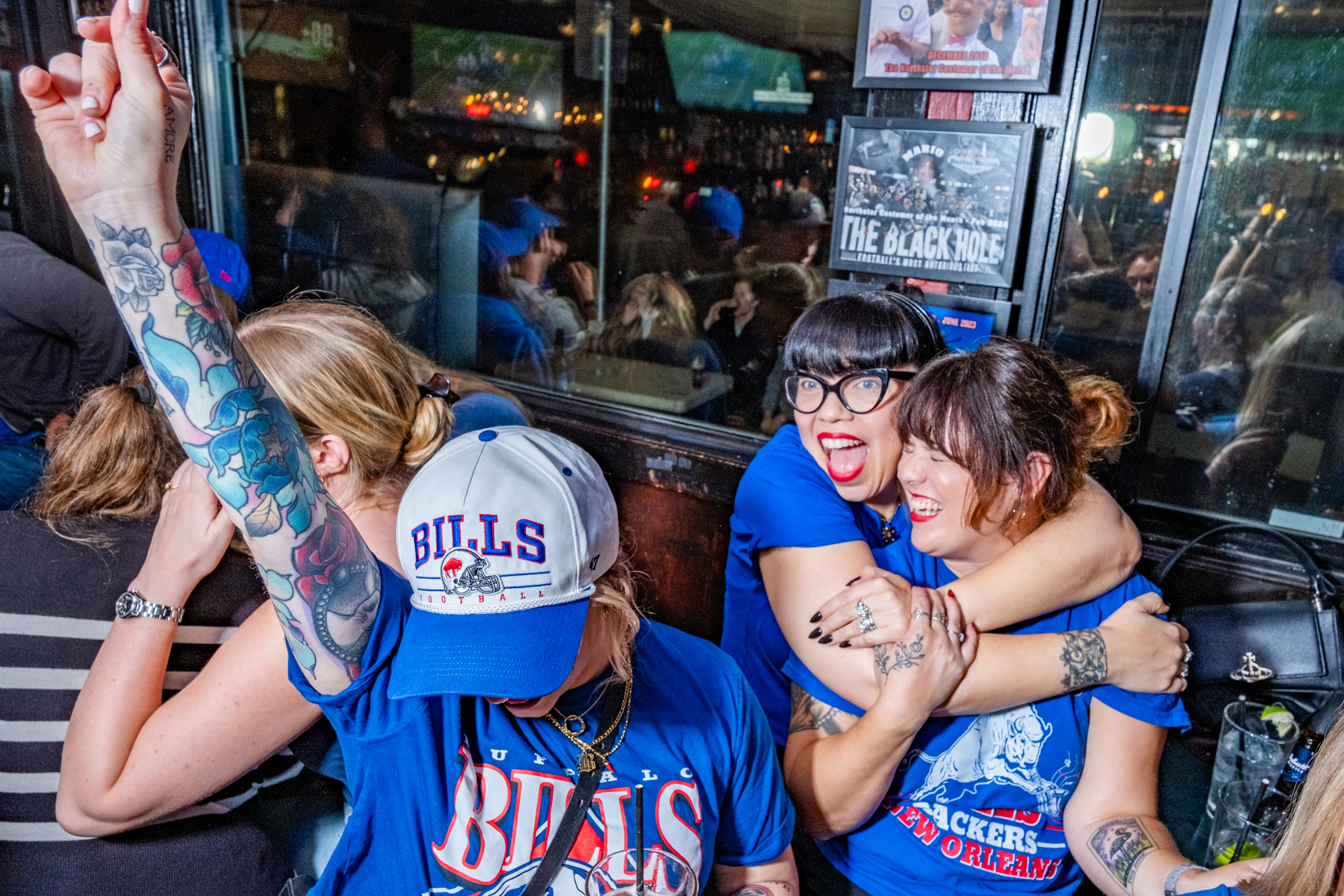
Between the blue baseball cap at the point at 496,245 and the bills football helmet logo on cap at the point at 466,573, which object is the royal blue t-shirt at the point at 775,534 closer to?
the bills football helmet logo on cap at the point at 466,573

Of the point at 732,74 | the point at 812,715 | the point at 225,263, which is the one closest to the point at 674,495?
the point at 732,74

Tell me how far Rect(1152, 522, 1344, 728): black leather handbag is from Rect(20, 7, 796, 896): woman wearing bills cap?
1120 mm

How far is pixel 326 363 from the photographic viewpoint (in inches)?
62.9

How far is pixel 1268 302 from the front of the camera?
6.98 ft

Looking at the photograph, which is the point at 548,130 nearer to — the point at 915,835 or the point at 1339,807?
the point at 915,835

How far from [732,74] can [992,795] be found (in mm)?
2217

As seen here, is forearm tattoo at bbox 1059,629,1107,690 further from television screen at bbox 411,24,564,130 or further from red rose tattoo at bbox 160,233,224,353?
television screen at bbox 411,24,564,130

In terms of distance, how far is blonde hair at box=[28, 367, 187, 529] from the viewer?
1.57 m

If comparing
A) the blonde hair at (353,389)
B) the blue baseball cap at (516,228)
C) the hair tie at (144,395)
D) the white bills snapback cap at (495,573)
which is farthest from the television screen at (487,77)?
the white bills snapback cap at (495,573)

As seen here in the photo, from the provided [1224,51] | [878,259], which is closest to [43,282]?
[878,259]

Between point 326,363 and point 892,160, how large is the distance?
1.55 metres

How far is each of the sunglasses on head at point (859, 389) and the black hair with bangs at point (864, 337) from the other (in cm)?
2

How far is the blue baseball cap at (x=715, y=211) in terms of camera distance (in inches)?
114

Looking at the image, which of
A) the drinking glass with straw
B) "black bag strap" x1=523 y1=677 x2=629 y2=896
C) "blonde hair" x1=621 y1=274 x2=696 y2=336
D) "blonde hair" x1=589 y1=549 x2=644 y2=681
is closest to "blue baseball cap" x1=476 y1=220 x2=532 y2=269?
"blonde hair" x1=621 y1=274 x2=696 y2=336
